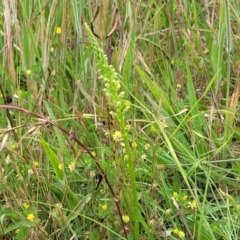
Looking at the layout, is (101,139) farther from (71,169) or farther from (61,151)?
(71,169)

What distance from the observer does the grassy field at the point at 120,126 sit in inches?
52.6

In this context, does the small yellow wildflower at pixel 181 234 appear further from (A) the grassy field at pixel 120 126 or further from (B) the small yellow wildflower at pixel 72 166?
(B) the small yellow wildflower at pixel 72 166

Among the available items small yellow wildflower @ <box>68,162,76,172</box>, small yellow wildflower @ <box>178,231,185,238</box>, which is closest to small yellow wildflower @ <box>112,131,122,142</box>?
small yellow wildflower @ <box>68,162,76,172</box>

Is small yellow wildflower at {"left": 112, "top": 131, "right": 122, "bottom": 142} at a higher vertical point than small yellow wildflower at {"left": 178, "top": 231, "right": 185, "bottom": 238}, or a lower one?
→ higher

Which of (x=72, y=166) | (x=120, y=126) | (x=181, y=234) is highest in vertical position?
(x=120, y=126)

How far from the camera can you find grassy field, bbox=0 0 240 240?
1.33 metres

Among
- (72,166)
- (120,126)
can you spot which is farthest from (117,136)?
(72,166)

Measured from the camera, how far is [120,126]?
4.27ft

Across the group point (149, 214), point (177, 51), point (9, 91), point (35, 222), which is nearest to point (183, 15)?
point (177, 51)

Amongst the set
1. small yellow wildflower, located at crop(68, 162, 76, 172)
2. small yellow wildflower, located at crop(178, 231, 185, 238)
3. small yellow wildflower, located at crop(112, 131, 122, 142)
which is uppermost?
small yellow wildflower, located at crop(112, 131, 122, 142)

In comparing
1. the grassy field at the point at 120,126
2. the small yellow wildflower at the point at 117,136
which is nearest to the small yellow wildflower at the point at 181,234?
the grassy field at the point at 120,126

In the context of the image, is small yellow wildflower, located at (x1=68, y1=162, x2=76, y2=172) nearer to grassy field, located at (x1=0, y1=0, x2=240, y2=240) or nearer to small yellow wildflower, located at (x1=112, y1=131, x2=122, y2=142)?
grassy field, located at (x1=0, y1=0, x2=240, y2=240)

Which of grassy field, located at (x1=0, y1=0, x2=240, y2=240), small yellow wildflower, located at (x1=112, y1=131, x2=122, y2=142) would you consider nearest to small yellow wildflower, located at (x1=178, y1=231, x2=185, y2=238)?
grassy field, located at (x1=0, y1=0, x2=240, y2=240)

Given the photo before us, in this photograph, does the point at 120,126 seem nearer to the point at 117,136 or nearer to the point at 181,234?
the point at 117,136
